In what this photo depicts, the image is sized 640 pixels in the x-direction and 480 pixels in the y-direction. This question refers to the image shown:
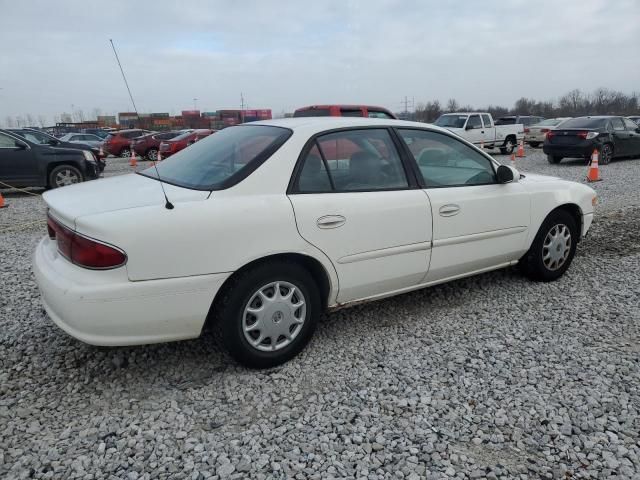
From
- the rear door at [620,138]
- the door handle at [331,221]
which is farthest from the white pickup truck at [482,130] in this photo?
the door handle at [331,221]

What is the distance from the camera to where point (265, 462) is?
7.26 feet

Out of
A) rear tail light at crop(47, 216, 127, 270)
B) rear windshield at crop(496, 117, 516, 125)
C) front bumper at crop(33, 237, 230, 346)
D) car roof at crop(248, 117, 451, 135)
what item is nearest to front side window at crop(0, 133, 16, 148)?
car roof at crop(248, 117, 451, 135)

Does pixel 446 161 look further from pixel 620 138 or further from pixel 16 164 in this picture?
pixel 620 138

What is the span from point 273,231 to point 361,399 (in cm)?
108

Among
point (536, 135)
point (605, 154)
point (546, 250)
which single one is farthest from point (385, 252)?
point (536, 135)

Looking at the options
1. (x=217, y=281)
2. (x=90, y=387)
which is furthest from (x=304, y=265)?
(x=90, y=387)

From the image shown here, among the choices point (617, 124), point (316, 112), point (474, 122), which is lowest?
point (617, 124)

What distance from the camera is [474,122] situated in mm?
17234

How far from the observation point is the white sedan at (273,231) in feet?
8.16

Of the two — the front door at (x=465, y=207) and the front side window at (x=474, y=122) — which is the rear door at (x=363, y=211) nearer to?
the front door at (x=465, y=207)

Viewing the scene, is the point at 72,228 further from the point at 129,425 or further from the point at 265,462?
the point at 265,462

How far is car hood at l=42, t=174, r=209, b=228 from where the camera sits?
2.61 m

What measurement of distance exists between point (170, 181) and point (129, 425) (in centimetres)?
149

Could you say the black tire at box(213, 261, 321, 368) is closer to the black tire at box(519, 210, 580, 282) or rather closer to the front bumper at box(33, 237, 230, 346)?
the front bumper at box(33, 237, 230, 346)
